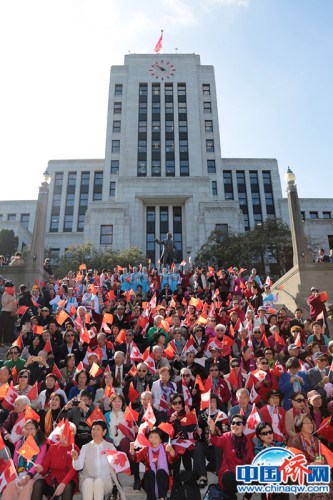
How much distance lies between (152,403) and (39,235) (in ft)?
40.6

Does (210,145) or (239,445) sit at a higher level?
(210,145)

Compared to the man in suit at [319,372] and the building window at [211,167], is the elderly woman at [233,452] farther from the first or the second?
the building window at [211,167]

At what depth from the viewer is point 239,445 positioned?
5.59 meters

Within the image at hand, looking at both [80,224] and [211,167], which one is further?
[80,224]

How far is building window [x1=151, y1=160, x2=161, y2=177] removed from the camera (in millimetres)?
54375

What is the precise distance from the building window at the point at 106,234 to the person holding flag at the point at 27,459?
3882 centimetres

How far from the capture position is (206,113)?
60.7m

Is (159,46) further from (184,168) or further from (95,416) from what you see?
(95,416)

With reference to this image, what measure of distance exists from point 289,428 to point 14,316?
28.3 feet

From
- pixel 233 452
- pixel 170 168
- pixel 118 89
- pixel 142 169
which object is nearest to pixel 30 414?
pixel 233 452

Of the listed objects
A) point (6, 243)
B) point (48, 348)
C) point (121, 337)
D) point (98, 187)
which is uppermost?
point (98, 187)

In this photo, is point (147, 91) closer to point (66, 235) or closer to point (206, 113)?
point (206, 113)

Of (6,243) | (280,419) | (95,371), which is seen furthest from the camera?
(6,243)

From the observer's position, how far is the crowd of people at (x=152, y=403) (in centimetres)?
538
